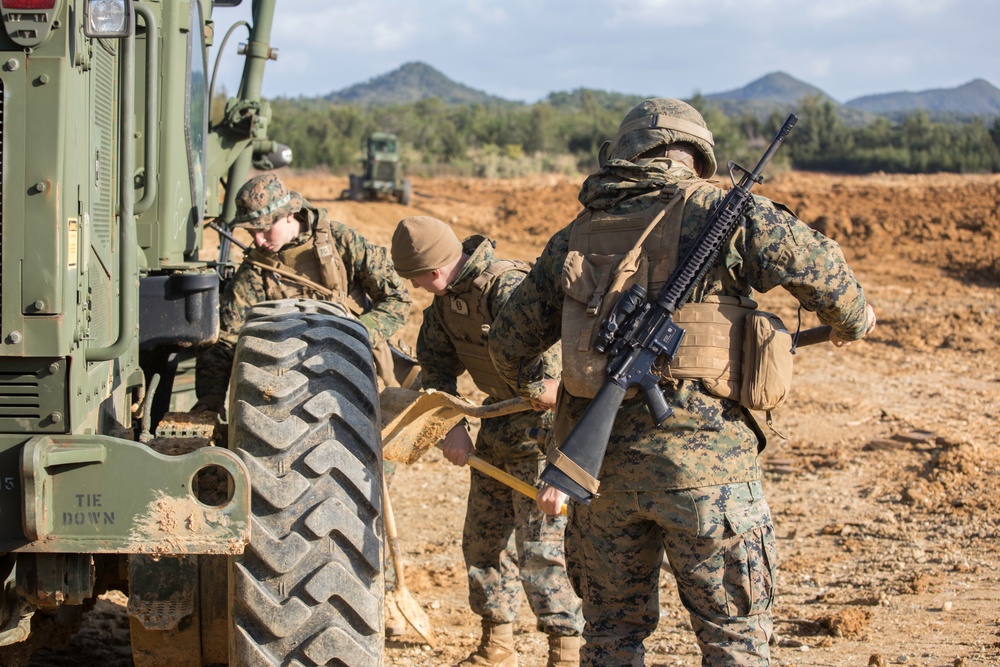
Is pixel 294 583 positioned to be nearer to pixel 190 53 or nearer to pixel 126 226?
pixel 126 226

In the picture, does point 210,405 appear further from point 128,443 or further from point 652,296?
point 652,296

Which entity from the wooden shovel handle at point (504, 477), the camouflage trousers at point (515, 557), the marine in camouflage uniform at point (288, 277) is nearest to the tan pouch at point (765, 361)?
the wooden shovel handle at point (504, 477)

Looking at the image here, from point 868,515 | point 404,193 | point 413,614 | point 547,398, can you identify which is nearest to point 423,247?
point 547,398

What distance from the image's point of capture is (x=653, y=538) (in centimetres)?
357

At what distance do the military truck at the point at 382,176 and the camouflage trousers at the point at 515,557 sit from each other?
26.4m

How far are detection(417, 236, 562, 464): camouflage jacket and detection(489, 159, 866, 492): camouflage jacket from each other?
801mm

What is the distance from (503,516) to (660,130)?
2119mm

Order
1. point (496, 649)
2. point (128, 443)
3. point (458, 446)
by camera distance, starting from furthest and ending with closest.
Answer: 1. point (496, 649)
2. point (458, 446)
3. point (128, 443)

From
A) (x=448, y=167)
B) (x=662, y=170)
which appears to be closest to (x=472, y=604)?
(x=662, y=170)

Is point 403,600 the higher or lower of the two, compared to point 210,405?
lower

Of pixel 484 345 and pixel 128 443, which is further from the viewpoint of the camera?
pixel 484 345

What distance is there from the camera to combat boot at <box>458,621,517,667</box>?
191 inches

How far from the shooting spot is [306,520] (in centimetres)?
308

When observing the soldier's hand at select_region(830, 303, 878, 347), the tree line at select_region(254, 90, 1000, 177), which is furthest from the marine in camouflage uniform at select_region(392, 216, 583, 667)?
the tree line at select_region(254, 90, 1000, 177)
